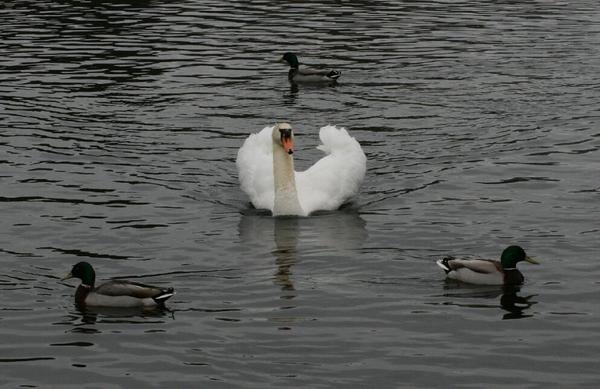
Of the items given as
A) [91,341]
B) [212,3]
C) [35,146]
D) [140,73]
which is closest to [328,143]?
[35,146]

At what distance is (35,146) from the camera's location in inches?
1058

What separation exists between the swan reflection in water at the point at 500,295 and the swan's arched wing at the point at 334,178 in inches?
186

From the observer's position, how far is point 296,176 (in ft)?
77.6

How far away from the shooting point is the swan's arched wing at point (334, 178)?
898 inches

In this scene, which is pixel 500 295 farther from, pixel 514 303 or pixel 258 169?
pixel 258 169

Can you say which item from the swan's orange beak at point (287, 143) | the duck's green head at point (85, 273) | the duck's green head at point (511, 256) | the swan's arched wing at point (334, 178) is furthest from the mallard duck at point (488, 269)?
the swan's orange beak at point (287, 143)

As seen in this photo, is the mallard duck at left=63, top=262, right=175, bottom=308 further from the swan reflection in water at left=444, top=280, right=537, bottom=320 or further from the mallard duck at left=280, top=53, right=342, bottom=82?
the mallard duck at left=280, top=53, right=342, bottom=82

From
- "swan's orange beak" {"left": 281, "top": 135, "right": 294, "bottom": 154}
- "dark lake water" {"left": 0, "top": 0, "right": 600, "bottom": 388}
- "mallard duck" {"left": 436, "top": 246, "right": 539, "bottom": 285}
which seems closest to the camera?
"dark lake water" {"left": 0, "top": 0, "right": 600, "bottom": 388}

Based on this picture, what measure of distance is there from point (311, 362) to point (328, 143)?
904 cm

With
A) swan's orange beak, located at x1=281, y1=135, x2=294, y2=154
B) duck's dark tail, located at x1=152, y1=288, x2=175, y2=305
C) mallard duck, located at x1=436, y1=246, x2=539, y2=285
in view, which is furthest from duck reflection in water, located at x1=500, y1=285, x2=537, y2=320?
swan's orange beak, located at x1=281, y1=135, x2=294, y2=154

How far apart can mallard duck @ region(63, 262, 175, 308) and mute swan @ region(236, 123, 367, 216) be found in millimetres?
5343

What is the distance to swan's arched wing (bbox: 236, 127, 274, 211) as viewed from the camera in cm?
2312

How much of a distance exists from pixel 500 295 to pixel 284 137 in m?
5.98

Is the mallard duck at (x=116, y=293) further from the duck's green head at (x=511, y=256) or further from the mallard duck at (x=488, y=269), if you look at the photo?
the duck's green head at (x=511, y=256)
